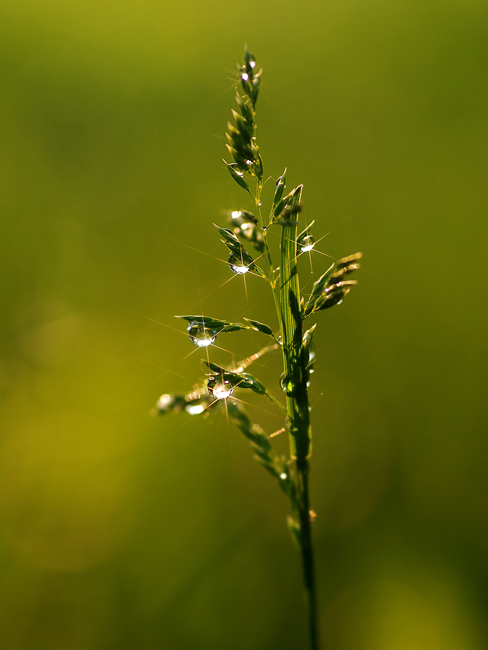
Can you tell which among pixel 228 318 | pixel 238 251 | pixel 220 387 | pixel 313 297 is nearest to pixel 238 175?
pixel 238 251

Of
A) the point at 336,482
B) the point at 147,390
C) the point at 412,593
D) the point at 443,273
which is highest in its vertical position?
the point at 443,273

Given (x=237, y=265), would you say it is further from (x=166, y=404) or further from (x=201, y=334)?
(x=166, y=404)

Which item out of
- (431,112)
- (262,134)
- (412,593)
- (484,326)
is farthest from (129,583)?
(431,112)

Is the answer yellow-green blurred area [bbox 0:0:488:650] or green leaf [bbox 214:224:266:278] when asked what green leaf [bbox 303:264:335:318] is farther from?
yellow-green blurred area [bbox 0:0:488:650]

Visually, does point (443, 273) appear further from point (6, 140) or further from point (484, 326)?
point (6, 140)

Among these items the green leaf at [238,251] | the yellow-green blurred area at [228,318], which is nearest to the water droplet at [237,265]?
the green leaf at [238,251]

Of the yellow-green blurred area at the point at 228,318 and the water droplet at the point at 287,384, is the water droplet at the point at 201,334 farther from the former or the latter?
the yellow-green blurred area at the point at 228,318
